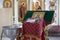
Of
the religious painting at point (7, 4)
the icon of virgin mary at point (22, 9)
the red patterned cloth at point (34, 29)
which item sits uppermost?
the religious painting at point (7, 4)

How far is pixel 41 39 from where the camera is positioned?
1375 millimetres

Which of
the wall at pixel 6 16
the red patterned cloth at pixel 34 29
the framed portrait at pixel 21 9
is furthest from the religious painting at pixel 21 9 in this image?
the red patterned cloth at pixel 34 29

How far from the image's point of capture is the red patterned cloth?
4.43 ft

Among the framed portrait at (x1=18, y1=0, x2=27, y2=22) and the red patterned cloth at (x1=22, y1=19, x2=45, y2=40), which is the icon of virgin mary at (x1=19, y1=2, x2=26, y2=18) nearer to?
the framed portrait at (x1=18, y1=0, x2=27, y2=22)

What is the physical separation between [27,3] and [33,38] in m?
1.82

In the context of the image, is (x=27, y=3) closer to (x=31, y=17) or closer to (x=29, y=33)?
(x=31, y=17)

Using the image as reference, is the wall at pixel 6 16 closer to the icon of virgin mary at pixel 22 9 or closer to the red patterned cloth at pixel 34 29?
the icon of virgin mary at pixel 22 9

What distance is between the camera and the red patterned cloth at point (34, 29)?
1.35 metres

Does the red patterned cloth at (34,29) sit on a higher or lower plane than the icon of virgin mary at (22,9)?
lower

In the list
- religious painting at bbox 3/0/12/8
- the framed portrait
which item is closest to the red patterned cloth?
the framed portrait

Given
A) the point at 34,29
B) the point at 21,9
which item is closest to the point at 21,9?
the point at 21,9

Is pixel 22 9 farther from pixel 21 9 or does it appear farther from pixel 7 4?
pixel 7 4

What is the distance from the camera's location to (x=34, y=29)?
1.37m

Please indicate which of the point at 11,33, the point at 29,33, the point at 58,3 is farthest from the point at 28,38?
the point at 58,3
